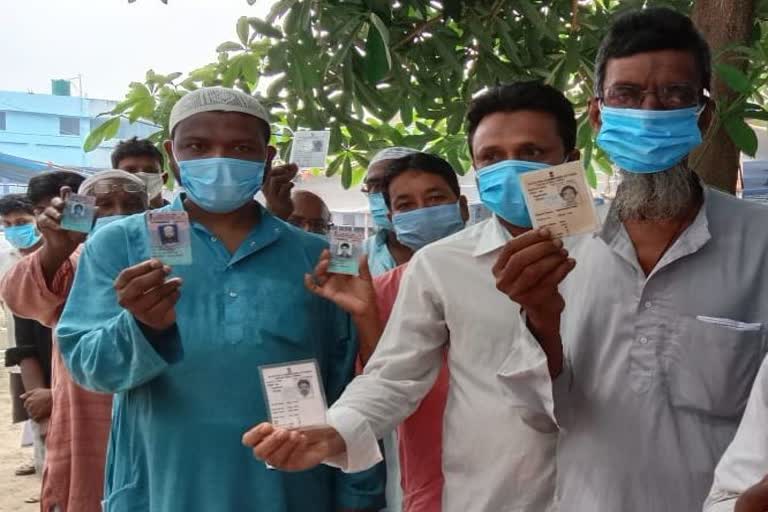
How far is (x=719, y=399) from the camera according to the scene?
5.18 ft

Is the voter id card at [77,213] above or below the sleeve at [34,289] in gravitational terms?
above

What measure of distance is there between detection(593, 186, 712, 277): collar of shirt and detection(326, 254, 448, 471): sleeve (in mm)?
432

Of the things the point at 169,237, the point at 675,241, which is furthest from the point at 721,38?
the point at 169,237

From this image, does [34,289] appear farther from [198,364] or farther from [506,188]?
[506,188]

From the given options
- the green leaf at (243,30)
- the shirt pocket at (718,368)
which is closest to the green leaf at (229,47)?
the green leaf at (243,30)

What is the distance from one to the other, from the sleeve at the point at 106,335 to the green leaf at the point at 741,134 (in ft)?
6.16

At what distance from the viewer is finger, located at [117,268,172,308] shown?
1.69m

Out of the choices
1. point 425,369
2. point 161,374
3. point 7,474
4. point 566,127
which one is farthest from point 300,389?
point 7,474

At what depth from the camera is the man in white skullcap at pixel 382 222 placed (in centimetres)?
318

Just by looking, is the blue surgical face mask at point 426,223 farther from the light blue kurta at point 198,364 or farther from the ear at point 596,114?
the ear at point 596,114

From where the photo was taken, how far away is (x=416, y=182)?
2914mm

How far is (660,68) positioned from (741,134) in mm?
972

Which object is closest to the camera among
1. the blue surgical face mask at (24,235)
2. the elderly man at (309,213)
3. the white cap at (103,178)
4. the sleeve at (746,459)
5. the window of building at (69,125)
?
the sleeve at (746,459)

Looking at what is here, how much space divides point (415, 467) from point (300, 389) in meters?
0.83
